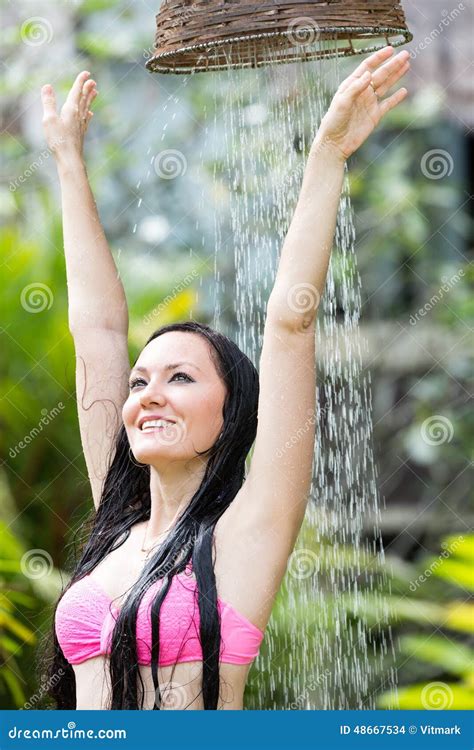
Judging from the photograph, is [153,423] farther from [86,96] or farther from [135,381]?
[86,96]

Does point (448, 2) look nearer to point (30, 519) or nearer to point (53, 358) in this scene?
point (53, 358)

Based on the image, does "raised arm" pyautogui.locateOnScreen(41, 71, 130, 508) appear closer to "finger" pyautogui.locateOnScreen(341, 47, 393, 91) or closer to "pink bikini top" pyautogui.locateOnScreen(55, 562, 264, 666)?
"pink bikini top" pyautogui.locateOnScreen(55, 562, 264, 666)

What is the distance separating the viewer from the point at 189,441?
2297mm

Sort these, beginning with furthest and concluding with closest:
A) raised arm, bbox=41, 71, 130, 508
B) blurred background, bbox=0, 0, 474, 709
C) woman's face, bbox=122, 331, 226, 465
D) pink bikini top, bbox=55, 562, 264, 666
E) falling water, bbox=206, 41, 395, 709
A: 1. blurred background, bbox=0, 0, 474, 709
2. falling water, bbox=206, 41, 395, 709
3. raised arm, bbox=41, 71, 130, 508
4. woman's face, bbox=122, 331, 226, 465
5. pink bikini top, bbox=55, 562, 264, 666

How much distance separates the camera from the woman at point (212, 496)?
7.20 ft

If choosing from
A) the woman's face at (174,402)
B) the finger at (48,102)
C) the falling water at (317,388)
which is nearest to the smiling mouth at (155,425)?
the woman's face at (174,402)

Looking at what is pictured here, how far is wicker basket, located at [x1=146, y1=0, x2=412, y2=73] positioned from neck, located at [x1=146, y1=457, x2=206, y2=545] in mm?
807

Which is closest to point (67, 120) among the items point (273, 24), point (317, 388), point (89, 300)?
point (89, 300)

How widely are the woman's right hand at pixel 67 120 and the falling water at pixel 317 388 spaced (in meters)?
0.35

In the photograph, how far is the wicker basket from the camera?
2221mm

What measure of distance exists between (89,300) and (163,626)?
797 mm

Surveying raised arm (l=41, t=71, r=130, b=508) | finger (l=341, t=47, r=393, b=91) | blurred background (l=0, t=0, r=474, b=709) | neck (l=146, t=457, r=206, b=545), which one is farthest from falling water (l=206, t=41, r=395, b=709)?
neck (l=146, t=457, r=206, b=545)

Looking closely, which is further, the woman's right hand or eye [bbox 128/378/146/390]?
A: the woman's right hand

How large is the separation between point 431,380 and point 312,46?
375 cm
